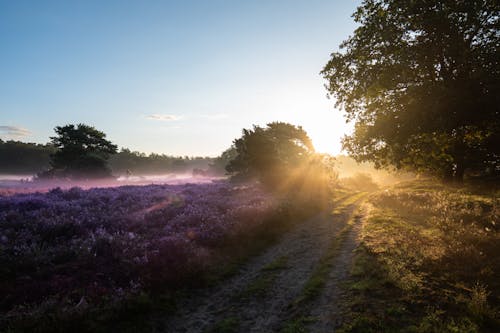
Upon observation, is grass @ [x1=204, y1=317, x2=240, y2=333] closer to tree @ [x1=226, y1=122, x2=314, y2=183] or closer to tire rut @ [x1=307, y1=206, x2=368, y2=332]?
tire rut @ [x1=307, y1=206, x2=368, y2=332]

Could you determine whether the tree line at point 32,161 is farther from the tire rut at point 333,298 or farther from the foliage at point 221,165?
the tire rut at point 333,298

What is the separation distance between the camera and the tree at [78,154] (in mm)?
48375

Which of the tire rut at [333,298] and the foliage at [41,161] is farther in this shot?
the foliage at [41,161]

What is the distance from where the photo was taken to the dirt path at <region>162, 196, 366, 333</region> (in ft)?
23.4

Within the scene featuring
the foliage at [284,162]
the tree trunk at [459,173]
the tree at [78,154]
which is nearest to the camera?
the tree trunk at [459,173]

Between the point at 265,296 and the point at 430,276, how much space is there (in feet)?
17.2

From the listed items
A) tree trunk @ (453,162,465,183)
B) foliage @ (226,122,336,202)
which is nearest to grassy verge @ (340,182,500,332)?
tree trunk @ (453,162,465,183)

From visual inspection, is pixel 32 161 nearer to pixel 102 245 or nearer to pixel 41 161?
pixel 41 161

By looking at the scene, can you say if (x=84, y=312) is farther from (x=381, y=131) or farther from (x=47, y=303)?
(x=381, y=131)

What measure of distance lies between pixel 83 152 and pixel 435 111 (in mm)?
55607

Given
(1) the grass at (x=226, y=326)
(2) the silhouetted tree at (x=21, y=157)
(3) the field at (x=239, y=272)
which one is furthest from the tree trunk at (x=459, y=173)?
Result: (2) the silhouetted tree at (x=21, y=157)

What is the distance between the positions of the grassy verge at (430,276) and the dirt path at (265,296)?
26.6 inches

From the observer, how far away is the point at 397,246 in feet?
37.9

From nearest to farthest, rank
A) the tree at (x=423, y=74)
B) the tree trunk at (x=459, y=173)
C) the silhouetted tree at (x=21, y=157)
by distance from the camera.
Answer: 1. the tree at (x=423, y=74)
2. the tree trunk at (x=459, y=173)
3. the silhouetted tree at (x=21, y=157)
